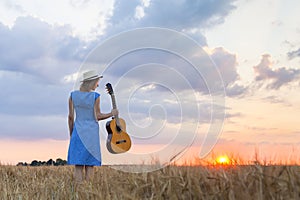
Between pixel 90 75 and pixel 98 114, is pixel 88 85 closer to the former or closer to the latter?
pixel 90 75

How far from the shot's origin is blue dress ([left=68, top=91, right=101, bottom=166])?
700 cm

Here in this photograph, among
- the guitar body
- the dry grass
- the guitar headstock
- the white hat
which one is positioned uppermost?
the white hat

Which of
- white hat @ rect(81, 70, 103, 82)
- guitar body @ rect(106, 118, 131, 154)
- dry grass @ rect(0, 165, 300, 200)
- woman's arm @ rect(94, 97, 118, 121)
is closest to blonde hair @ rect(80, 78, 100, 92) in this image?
white hat @ rect(81, 70, 103, 82)

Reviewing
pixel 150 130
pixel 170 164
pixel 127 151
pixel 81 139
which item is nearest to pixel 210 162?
pixel 170 164

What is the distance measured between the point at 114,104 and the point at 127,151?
0.75 meters

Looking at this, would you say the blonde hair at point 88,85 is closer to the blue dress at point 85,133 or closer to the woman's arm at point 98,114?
the blue dress at point 85,133

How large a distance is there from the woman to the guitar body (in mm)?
173

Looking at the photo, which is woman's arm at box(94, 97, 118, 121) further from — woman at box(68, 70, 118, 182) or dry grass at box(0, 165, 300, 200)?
dry grass at box(0, 165, 300, 200)

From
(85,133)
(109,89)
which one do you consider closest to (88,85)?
(109,89)

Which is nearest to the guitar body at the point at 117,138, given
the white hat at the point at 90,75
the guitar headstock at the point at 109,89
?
the guitar headstock at the point at 109,89

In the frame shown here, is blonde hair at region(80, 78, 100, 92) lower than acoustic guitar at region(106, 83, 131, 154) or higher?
higher

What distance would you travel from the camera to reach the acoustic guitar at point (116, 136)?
701 cm

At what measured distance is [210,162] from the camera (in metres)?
4.62

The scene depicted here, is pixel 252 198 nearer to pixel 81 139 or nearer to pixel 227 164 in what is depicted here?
pixel 227 164
